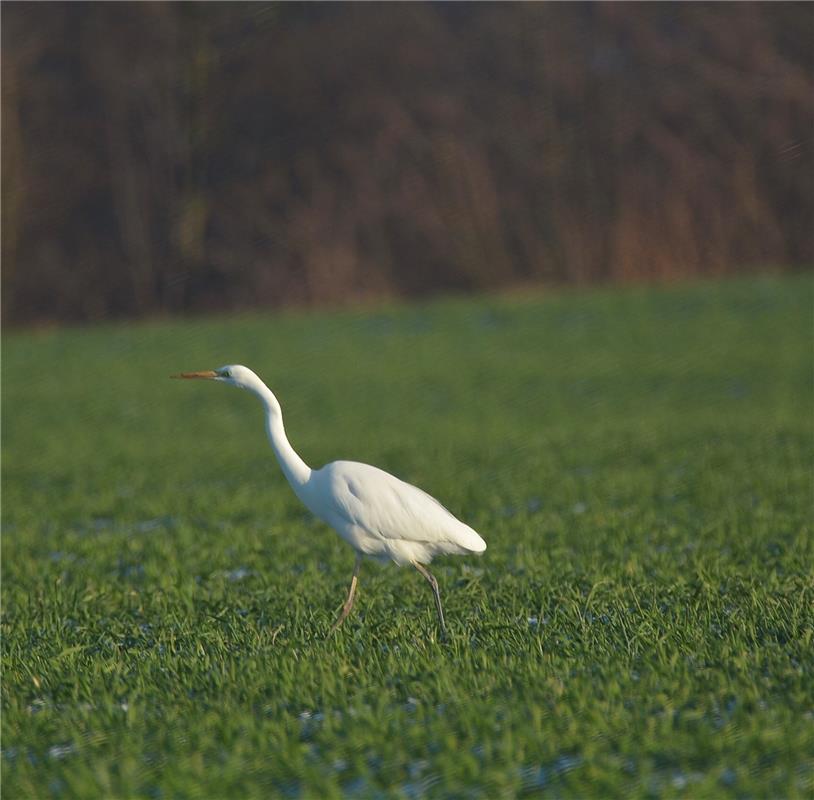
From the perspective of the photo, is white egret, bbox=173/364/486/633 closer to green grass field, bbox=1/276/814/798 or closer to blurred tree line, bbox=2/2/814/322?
green grass field, bbox=1/276/814/798

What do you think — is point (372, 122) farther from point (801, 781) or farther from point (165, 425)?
point (801, 781)

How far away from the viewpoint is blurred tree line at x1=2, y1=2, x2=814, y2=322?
29500mm

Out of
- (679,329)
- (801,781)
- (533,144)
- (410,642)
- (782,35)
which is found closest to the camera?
(801,781)

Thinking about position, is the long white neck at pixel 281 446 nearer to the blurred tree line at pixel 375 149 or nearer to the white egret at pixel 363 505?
the white egret at pixel 363 505

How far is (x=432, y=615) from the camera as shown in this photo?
595 cm

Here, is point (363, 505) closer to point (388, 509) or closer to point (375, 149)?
point (388, 509)

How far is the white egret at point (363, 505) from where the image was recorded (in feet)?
18.3

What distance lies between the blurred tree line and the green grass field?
524 inches

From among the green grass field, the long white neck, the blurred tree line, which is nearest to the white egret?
the long white neck

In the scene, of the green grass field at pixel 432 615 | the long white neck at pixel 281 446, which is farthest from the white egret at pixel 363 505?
the green grass field at pixel 432 615

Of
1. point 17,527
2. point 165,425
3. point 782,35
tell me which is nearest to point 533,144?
point 782,35

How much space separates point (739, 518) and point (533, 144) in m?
25.6

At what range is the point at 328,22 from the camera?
35906mm

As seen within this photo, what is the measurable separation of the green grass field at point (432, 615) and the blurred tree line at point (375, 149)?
13.3 meters
